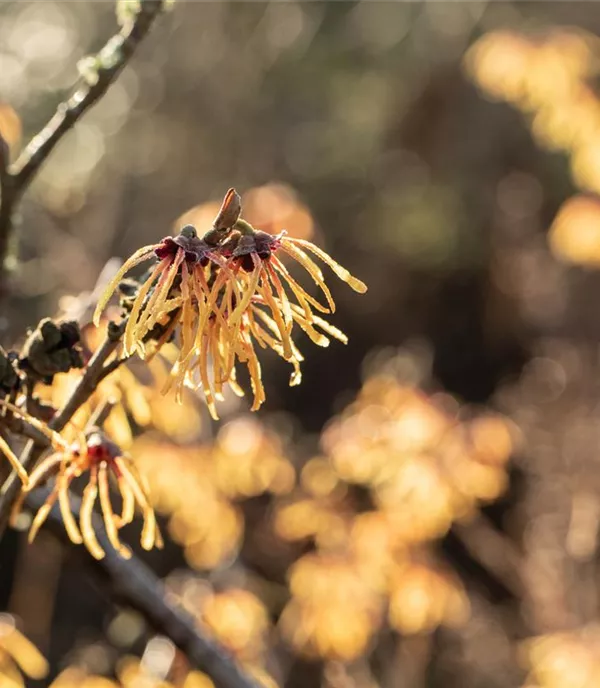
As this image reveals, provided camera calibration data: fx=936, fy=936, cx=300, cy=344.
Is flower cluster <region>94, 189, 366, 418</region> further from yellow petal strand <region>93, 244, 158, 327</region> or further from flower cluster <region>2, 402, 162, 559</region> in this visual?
flower cluster <region>2, 402, 162, 559</region>

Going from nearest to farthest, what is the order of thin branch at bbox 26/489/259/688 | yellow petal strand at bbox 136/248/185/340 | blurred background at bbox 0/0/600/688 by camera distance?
yellow petal strand at bbox 136/248/185/340 → thin branch at bbox 26/489/259/688 → blurred background at bbox 0/0/600/688

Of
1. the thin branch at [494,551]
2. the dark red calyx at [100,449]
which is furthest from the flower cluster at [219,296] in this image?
the thin branch at [494,551]

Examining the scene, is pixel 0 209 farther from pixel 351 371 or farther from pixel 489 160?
pixel 489 160

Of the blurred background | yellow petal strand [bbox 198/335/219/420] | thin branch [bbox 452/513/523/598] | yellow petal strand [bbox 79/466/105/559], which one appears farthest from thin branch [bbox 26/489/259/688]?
thin branch [bbox 452/513/523/598]

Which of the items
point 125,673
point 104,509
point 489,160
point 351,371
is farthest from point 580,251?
point 489,160

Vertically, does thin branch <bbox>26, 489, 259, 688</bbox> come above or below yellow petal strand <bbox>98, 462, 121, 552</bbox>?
below
